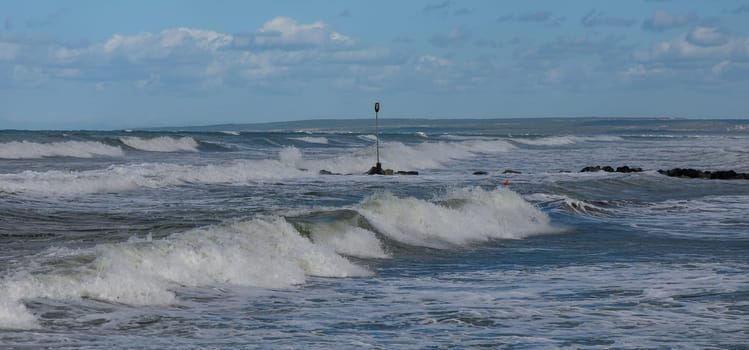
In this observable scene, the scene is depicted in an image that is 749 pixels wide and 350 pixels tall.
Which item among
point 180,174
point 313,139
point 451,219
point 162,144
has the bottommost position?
point 313,139

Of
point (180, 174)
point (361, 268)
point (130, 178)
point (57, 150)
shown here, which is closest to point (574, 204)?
point (361, 268)

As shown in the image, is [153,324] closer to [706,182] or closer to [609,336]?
→ [609,336]

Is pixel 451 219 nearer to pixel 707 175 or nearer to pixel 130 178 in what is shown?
pixel 130 178

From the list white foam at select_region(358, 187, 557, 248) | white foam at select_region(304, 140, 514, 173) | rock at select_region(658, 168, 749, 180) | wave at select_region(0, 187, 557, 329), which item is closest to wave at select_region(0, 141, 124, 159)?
white foam at select_region(304, 140, 514, 173)

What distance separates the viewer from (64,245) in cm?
1365

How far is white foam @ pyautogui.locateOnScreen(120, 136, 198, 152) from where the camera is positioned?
61.0 meters

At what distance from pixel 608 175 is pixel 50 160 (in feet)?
77.0

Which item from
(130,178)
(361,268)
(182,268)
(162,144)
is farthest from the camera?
(162,144)

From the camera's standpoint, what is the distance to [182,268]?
11.5 m

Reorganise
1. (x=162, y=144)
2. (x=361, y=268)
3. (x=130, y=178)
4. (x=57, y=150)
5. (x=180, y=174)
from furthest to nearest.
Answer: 1. (x=162, y=144)
2. (x=57, y=150)
3. (x=180, y=174)
4. (x=130, y=178)
5. (x=361, y=268)

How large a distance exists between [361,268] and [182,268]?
9.20ft

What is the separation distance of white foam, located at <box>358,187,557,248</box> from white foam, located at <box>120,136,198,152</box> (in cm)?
4107

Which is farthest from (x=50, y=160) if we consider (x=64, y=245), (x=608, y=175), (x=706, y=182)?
(x=64, y=245)

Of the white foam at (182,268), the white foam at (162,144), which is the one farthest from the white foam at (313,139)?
the white foam at (182,268)
